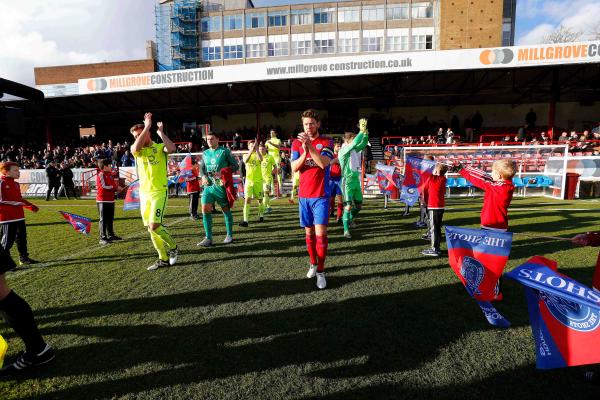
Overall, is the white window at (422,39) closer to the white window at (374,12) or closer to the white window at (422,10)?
the white window at (422,10)

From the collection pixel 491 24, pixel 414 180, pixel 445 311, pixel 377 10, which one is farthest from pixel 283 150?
pixel 491 24

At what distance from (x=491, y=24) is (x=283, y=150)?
47778 millimetres

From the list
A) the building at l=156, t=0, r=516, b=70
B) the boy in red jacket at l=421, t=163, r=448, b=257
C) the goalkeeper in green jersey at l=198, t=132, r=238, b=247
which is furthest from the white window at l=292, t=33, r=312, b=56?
the boy in red jacket at l=421, t=163, r=448, b=257

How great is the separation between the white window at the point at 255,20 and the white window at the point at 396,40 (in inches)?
790

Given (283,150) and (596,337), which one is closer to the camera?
(596,337)

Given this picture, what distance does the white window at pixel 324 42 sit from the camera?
53.4 m

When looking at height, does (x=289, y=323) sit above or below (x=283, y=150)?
below

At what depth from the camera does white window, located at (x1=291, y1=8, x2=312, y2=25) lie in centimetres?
5383

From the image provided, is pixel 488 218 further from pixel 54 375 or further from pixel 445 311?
pixel 54 375

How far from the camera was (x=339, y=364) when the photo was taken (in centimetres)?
289

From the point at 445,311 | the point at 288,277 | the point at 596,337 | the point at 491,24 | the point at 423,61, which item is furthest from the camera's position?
the point at 491,24

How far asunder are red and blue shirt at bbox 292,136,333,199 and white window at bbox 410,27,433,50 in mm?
54479

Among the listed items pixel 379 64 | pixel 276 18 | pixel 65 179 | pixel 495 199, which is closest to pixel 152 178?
pixel 495 199

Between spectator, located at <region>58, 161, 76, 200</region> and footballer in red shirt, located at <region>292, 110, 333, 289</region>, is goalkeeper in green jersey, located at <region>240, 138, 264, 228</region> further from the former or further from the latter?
spectator, located at <region>58, 161, 76, 200</region>
